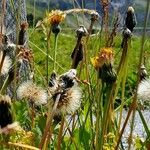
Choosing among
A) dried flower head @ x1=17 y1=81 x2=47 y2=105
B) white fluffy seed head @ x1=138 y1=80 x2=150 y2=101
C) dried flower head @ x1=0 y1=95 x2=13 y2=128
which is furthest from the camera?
dried flower head @ x1=17 y1=81 x2=47 y2=105

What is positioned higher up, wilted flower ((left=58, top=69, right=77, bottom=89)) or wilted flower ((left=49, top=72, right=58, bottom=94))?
wilted flower ((left=58, top=69, right=77, bottom=89))

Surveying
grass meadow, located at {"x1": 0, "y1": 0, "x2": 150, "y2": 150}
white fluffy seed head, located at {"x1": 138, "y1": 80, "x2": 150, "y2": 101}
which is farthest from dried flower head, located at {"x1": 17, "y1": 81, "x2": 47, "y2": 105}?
white fluffy seed head, located at {"x1": 138, "y1": 80, "x2": 150, "y2": 101}

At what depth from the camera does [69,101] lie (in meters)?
1.24

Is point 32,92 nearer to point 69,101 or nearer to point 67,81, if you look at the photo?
point 69,101

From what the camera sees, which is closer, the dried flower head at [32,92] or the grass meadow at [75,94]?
the grass meadow at [75,94]

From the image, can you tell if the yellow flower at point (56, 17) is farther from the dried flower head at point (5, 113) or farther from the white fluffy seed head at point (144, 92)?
the dried flower head at point (5, 113)

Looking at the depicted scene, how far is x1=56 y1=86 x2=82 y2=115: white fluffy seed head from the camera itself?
1.19 metres

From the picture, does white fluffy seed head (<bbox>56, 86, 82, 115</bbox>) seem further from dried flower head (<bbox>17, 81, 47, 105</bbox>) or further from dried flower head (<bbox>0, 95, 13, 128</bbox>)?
dried flower head (<bbox>17, 81, 47, 105</bbox>)

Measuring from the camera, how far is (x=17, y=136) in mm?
1626

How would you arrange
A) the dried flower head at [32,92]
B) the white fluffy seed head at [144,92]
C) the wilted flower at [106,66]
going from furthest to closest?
1. the dried flower head at [32,92]
2. the white fluffy seed head at [144,92]
3. the wilted flower at [106,66]

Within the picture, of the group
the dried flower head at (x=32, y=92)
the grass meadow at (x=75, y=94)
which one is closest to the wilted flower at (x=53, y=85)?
the grass meadow at (x=75, y=94)

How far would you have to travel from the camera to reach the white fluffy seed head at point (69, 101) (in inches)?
46.9

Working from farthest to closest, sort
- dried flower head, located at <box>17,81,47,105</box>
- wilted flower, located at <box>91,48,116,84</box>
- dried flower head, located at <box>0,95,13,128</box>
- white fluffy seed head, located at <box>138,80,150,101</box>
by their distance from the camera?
dried flower head, located at <box>17,81,47,105</box>
white fluffy seed head, located at <box>138,80,150,101</box>
wilted flower, located at <box>91,48,116,84</box>
dried flower head, located at <box>0,95,13,128</box>

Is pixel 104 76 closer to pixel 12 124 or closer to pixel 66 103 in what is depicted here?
pixel 66 103
